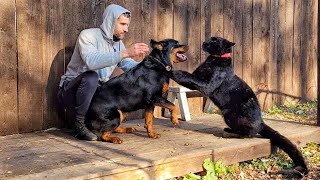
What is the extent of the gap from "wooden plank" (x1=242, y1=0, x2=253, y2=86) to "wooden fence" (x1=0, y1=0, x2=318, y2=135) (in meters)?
0.02

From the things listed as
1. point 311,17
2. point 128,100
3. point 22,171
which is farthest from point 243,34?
point 22,171

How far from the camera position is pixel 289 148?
4785mm

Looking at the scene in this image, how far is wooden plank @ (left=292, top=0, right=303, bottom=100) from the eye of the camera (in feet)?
27.0

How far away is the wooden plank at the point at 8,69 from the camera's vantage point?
485 centimetres

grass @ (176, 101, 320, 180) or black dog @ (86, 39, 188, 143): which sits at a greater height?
black dog @ (86, 39, 188, 143)

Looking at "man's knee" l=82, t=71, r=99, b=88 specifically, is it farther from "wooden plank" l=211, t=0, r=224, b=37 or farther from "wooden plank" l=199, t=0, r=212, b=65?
"wooden plank" l=211, t=0, r=224, b=37

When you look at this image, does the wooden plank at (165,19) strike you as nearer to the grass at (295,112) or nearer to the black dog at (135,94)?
the black dog at (135,94)

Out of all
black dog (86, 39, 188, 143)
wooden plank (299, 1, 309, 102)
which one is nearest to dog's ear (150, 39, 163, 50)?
black dog (86, 39, 188, 143)

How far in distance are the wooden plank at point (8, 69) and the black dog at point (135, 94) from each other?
865mm

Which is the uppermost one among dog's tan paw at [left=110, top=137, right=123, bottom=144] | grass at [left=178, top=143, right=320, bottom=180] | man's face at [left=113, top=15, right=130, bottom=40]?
man's face at [left=113, top=15, right=130, bottom=40]

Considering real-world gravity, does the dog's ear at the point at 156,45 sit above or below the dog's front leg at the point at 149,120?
above

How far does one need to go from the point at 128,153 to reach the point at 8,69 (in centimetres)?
169

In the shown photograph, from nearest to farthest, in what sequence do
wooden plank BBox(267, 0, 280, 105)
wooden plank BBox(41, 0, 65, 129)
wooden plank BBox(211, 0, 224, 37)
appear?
wooden plank BBox(41, 0, 65, 129), wooden plank BBox(211, 0, 224, 37), wooden plank BBox(267, 0, 280, 105)

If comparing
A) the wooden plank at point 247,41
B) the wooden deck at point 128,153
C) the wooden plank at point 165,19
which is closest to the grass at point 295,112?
the wooden plank at point 247,41
